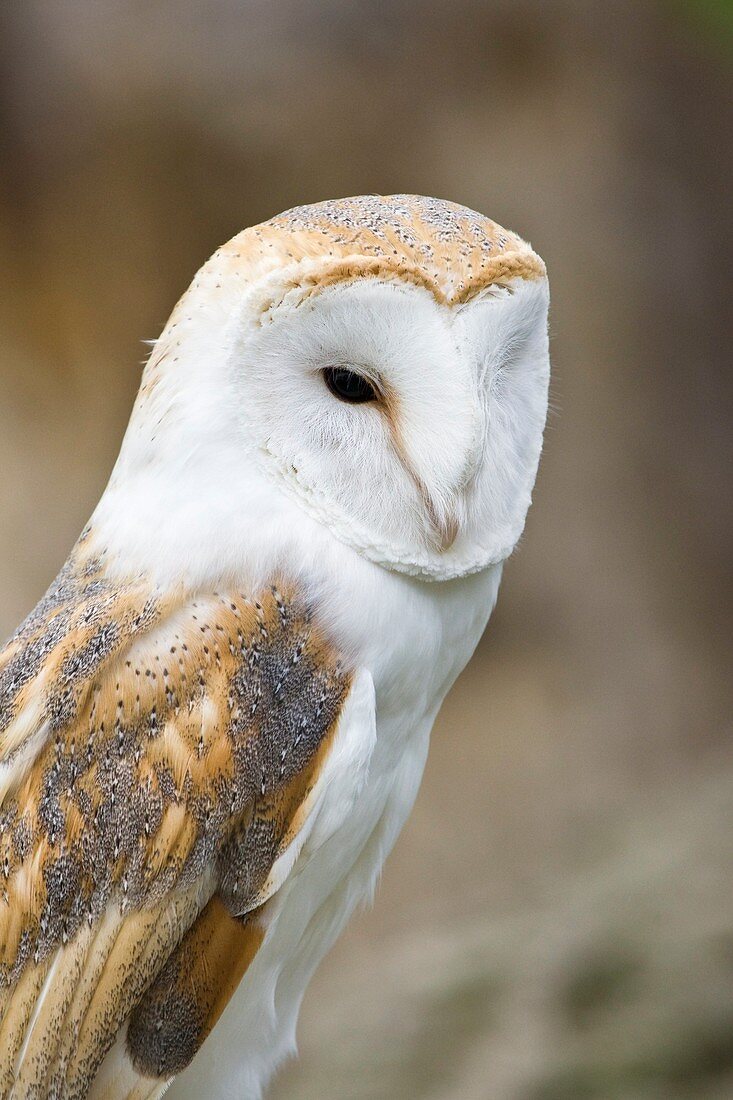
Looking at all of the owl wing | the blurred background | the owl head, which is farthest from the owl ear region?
the blurred background

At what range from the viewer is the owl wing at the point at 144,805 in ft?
3.72

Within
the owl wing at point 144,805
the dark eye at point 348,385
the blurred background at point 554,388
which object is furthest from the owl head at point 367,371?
the blurred background at point 554,388

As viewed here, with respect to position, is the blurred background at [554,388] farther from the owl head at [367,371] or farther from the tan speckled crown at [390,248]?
the tan speckled crown at [390,248]

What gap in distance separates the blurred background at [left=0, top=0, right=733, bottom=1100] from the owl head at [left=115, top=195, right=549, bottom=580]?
52.3 inches

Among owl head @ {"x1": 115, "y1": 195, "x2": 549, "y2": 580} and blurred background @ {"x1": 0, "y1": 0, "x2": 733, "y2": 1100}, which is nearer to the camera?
owl head @ {"x1": 115, "y1": 195, "x2": 549, "y2": 580}

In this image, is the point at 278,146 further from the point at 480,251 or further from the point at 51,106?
the point at 480,251

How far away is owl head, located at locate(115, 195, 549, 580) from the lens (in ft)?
3.45

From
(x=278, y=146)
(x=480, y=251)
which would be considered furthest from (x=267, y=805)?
(x=278, y=146)

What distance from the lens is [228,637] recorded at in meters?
1.14

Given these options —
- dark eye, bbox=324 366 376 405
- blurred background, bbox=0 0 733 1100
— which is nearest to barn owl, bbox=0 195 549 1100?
dark eye, bbox=324 366 376 405

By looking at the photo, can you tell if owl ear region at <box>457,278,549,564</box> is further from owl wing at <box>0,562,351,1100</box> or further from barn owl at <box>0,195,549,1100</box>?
owl wing at <box>0,562,351,1100</box>

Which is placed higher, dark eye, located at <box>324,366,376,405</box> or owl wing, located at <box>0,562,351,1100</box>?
dark eye, located at <box>324,366,376,405</box>

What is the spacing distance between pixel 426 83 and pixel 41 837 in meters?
2.49

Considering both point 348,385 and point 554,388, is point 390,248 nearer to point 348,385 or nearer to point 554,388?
point 348,385
